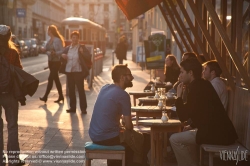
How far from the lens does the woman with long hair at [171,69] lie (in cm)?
1252

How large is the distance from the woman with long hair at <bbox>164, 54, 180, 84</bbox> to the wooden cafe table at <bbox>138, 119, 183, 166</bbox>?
16.4ft

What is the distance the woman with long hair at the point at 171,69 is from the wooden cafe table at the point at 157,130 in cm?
500

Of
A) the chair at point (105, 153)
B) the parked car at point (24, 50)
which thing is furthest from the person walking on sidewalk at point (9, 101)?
the parked car at point (24, 50)

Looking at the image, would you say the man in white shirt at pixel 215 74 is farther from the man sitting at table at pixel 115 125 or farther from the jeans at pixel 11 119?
the jeans at pixel 11 119

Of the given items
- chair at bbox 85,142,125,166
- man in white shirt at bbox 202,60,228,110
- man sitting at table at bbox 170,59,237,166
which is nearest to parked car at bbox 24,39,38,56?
man in white shirt at bbox 202,60,228,110

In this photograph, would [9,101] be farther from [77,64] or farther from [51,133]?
[77,64]

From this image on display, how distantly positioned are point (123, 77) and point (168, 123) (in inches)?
36.1

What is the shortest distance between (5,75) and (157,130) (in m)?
1.99

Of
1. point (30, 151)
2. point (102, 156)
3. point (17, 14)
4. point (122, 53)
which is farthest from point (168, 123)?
point (17, 14)

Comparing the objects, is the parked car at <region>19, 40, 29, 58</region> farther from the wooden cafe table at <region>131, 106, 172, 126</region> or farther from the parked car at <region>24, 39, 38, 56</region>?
the wooden cafe table at <region>131, 106, 172, 126</region>

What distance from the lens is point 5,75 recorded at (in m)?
7.55

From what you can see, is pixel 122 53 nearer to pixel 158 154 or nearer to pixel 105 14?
pixel 158 154

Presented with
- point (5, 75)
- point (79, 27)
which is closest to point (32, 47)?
point (79, 27)

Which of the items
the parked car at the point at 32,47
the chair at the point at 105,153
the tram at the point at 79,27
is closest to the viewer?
the chair at the point at 105,153
